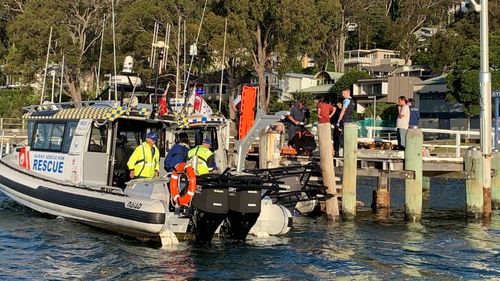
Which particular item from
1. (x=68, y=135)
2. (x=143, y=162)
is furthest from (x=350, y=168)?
(x=68, y=135)

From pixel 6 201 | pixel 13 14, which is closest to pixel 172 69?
pixel 13 14

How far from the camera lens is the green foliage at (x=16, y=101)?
59.8 metres

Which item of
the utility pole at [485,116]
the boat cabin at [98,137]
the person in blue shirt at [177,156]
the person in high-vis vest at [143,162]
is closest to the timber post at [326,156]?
the boat cabin at [98,137]

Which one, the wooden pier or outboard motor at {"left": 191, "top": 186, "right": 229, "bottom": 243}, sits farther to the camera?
the wooden pier

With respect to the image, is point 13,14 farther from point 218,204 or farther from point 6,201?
point 218,204

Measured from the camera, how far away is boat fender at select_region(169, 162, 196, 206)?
13961 millimetres

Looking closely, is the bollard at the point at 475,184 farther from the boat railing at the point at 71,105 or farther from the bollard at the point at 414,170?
the boat railing at the point at 71,105

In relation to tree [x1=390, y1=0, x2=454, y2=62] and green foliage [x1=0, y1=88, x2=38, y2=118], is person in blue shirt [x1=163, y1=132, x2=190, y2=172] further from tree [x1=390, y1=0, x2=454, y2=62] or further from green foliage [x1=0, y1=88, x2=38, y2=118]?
tree [x1=390, y1=0, x2=454, y2=62]

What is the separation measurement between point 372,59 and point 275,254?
8602 centimetres

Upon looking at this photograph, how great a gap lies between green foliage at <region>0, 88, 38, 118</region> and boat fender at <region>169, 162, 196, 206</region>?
4628 cm

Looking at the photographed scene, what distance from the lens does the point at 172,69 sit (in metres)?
56.7

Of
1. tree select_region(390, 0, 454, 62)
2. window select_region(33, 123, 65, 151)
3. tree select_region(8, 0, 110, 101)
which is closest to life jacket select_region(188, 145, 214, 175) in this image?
window select_region(33, 123, 65, 151)

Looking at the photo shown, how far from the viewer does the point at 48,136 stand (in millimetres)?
18562

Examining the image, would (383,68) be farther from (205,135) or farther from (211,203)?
(211,203)
